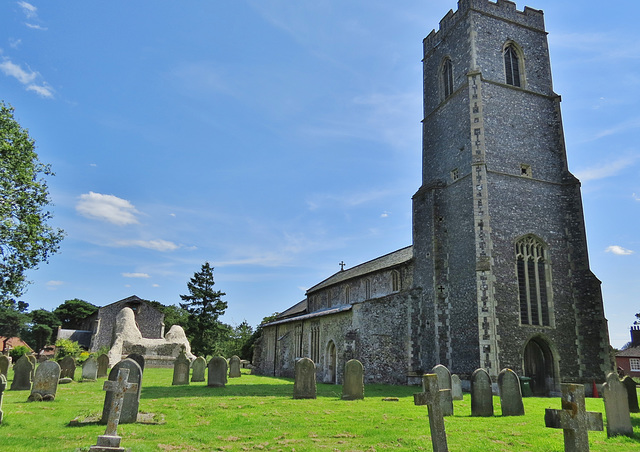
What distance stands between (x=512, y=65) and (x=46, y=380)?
79.2 ft

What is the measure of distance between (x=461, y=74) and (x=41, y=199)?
72.0 feet

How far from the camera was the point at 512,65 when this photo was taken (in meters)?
22.7

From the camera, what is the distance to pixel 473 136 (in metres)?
20.5

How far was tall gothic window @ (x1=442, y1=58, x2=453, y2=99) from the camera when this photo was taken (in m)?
23.9

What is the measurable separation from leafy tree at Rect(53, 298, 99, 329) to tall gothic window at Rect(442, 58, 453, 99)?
6864 cm

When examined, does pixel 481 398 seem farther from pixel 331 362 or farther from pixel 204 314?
pixel 204 314

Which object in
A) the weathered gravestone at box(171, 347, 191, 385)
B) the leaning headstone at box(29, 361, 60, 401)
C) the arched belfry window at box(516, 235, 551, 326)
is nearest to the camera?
the leaning headstone at box(29, 361, 60, 401)

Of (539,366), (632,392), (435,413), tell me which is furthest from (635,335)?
(435,413)

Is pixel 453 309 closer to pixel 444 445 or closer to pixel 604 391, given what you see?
pixel 604 391

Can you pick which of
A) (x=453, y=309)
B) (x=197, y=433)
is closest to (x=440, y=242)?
(x=453, y=309)

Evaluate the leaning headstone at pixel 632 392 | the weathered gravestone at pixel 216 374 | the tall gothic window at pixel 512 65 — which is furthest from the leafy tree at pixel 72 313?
the leaning headstone at pixel 632 392

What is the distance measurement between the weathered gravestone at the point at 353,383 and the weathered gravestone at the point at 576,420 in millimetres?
9179

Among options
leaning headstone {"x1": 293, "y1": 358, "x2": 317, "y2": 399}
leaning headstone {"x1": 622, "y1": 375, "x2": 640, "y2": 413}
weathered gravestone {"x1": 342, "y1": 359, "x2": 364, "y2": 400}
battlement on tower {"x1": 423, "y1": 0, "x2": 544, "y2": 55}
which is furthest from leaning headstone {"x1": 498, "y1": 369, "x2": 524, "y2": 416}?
battlement on tower {"x1": 423, "y1": 0, "x2": 544, "y2": 55}

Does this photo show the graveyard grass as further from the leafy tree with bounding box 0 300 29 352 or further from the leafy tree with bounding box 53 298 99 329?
the leafy tree with bounding box 53 298 99 329
